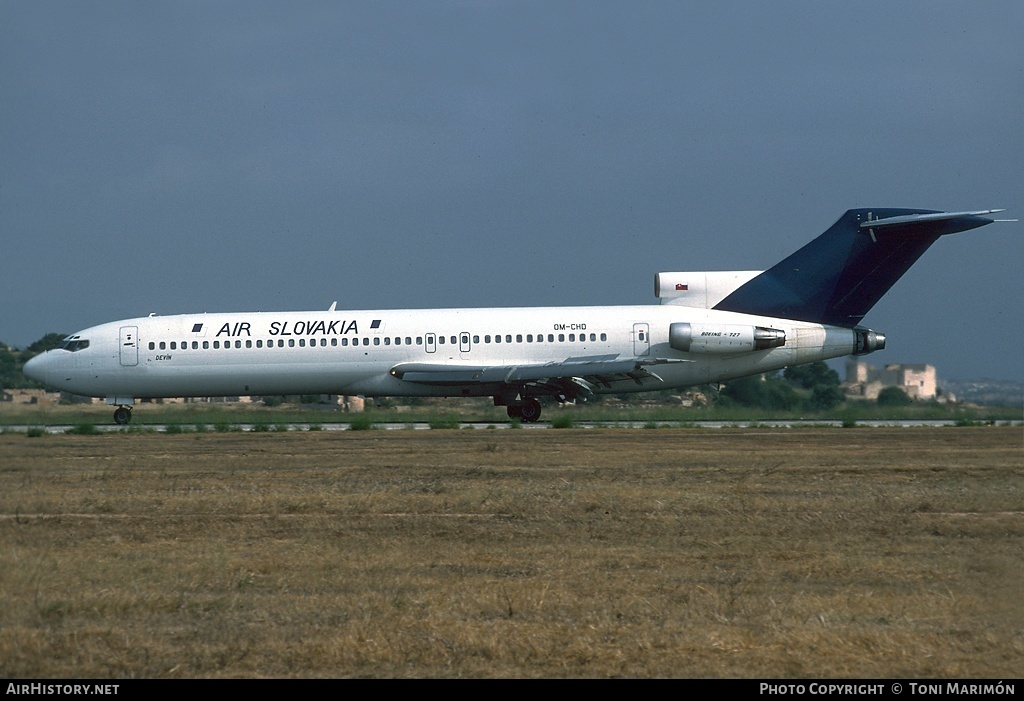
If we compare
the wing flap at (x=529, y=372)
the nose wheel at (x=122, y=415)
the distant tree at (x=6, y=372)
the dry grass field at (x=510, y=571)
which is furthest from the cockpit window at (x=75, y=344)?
the dry grass field at (x=510, y=571)

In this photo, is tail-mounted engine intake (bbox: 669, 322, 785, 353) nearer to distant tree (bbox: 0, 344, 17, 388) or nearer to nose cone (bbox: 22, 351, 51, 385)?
distant tree (bbox: 0, 344, 17, 388)

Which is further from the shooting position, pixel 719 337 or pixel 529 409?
pixel 529 409

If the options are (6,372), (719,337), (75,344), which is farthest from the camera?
(75,344)

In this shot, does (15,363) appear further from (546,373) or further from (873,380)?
(873,380)

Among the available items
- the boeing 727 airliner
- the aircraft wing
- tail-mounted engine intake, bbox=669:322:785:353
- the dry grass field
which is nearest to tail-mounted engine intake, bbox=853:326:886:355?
the boeing 727 airliner

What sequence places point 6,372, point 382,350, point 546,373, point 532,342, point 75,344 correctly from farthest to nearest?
point 75,344, point 382,350, point 532,342, point 546,373, point 6,372

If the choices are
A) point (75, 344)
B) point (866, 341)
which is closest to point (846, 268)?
point (866, 341)

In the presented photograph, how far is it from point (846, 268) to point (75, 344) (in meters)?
23.8

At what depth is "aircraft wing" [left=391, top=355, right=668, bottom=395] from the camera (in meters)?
35.0

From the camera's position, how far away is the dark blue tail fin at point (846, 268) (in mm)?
34656

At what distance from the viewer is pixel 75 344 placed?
37.1m

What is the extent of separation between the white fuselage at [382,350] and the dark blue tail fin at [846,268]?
522 mm

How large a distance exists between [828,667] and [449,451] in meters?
16.4
